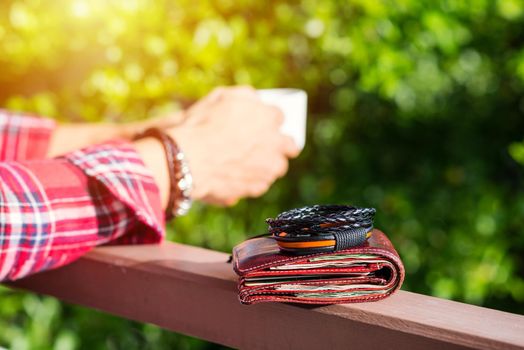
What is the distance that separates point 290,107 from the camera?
1685mm

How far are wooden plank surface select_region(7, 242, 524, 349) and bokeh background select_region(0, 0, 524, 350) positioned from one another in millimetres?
1249

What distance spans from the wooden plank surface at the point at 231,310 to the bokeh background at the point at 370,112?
1.25 metres

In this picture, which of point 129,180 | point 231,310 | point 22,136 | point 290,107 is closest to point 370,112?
point 290,107

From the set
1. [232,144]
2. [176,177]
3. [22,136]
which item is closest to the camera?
[176,177]

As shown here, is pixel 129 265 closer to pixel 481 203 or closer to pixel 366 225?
pixel 366 225

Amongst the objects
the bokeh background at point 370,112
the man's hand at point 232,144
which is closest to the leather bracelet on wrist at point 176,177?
the man's hand at point 232,144

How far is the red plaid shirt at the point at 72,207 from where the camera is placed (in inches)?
50.8

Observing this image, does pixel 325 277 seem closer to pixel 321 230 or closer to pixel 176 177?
pixel 321 230

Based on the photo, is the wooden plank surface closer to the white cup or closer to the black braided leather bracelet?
the black braided leather bracelet

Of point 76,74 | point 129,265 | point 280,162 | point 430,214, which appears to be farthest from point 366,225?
point 76,74

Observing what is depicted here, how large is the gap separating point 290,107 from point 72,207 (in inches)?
21.5

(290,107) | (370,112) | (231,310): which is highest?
(290,107)

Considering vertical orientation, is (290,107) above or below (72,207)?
above

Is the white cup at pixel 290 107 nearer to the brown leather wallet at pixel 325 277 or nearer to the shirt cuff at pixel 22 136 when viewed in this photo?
the shirt cuff at pixel 22 136
